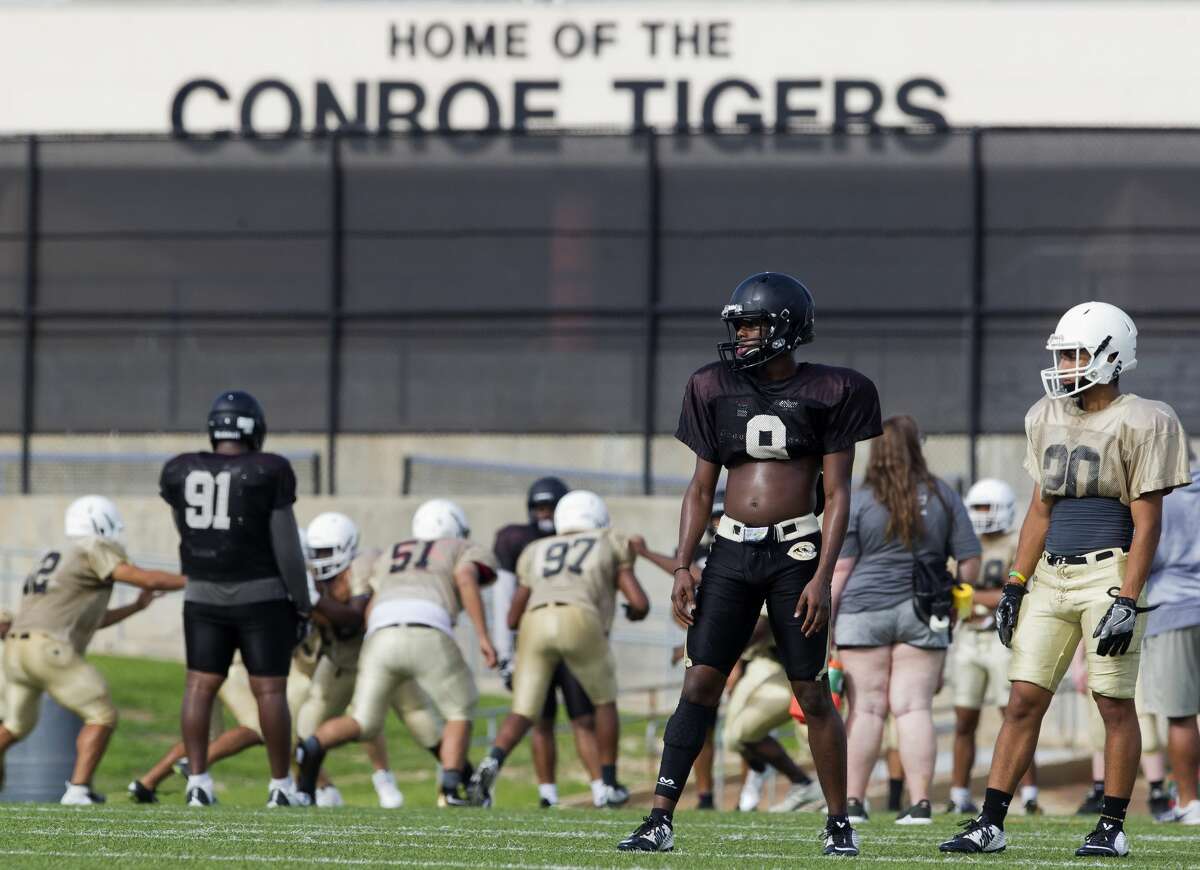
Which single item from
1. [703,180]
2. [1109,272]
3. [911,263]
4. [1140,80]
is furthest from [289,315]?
[1140,80]

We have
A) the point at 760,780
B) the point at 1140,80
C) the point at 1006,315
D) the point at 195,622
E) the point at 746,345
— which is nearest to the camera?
the point at 746,345

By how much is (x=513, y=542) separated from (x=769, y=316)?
18.9 feet

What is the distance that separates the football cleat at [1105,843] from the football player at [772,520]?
795 mm

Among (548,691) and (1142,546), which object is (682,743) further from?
(548,691)

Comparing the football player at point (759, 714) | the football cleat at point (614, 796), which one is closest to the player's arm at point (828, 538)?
the football player at point (759, 714)

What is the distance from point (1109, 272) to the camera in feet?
67.4

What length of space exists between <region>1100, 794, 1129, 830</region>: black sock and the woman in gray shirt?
2.54 meters

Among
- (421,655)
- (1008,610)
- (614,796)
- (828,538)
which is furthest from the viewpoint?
(614,796)

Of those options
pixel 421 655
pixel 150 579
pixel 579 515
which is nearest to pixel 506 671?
pixel 579 515

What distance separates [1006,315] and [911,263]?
41.0 inches

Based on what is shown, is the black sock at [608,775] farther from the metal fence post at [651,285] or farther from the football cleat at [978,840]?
the metal fence post at [651,285]

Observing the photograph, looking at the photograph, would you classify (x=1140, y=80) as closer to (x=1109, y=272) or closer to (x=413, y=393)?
(x=1109, y=272)

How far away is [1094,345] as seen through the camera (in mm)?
7164

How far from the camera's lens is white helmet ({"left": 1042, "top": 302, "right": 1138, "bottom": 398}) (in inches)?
282
